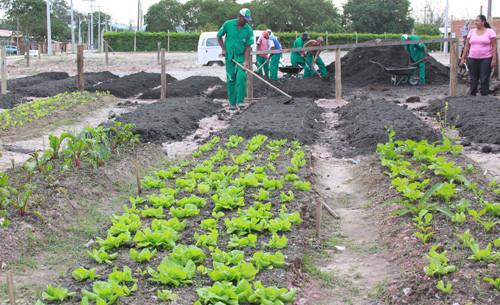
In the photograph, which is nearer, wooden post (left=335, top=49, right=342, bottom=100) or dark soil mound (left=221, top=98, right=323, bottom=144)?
dark soil mound (left=221, top=98, right=323, bottom=144)

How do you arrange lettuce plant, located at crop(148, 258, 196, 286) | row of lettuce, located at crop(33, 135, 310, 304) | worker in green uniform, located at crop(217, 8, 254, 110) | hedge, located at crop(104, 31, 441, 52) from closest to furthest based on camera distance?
1. row of lettuce, located at crop(33, 135, 310, 304)
2. lettuce plant, located at crop(148, 258, 196, 286)
3. worker in green uniform, located at crop(217, 8, 254, 110)
4. hedge, located at crop(104, 31, 441, 52)

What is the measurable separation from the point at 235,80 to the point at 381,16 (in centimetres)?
4382

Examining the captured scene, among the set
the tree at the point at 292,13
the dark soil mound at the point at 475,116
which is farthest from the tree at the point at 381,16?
the dark soil mound at the point at 475,116

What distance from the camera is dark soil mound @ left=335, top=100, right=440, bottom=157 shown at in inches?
277

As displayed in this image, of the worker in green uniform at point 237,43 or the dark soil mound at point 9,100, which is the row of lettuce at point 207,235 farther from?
the dark soil mound at point 9,100

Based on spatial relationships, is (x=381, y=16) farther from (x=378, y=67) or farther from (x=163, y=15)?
(x=378, y=67)

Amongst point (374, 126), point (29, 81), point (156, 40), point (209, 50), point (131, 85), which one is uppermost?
point (156, 40)

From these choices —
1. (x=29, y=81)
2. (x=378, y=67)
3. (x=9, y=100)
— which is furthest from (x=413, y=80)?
(x=29, y=81)

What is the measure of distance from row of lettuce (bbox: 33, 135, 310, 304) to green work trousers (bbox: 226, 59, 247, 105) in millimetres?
5196

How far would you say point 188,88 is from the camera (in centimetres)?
1439

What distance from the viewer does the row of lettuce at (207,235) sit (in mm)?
2766

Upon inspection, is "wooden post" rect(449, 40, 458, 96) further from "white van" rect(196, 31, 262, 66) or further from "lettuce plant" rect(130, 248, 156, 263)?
"white van" rect(196, 31, 262, 66)

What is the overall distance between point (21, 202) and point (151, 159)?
267 centimetres

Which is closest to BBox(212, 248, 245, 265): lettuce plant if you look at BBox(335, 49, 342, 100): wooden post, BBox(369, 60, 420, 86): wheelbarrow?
BBox(335, 49, 342, 100): wooden post
